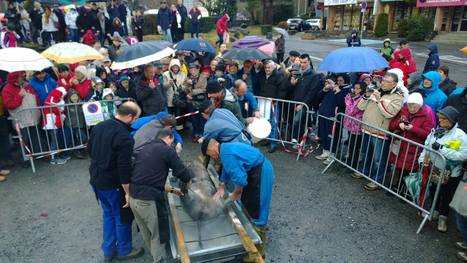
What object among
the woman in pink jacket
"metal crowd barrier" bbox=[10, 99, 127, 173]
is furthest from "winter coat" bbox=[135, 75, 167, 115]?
the woman in pink jacket

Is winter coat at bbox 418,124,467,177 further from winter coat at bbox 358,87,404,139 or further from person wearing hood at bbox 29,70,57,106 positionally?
person wearing hood at bbox 29,70,57,106

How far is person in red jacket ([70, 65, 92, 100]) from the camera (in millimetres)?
7069

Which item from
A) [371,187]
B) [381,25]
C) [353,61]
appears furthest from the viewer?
[381,25]

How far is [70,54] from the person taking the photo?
7.04m

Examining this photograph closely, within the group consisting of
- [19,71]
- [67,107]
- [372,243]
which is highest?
[19,71]

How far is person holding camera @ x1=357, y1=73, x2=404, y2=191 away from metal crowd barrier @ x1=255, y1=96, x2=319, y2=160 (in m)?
1.53

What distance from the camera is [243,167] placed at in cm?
383

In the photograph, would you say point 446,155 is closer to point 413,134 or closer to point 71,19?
point 413,134

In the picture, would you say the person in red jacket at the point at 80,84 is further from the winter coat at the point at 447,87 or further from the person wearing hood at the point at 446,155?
the winter coat at the point at 447,87

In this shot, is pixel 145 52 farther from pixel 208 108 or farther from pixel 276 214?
pixel 276 214

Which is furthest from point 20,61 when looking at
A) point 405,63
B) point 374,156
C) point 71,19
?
point 405,63

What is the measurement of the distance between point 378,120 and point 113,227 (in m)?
4.37

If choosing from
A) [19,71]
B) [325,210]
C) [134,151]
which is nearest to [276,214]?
[325,210]

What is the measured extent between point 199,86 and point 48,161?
11.6 feet
